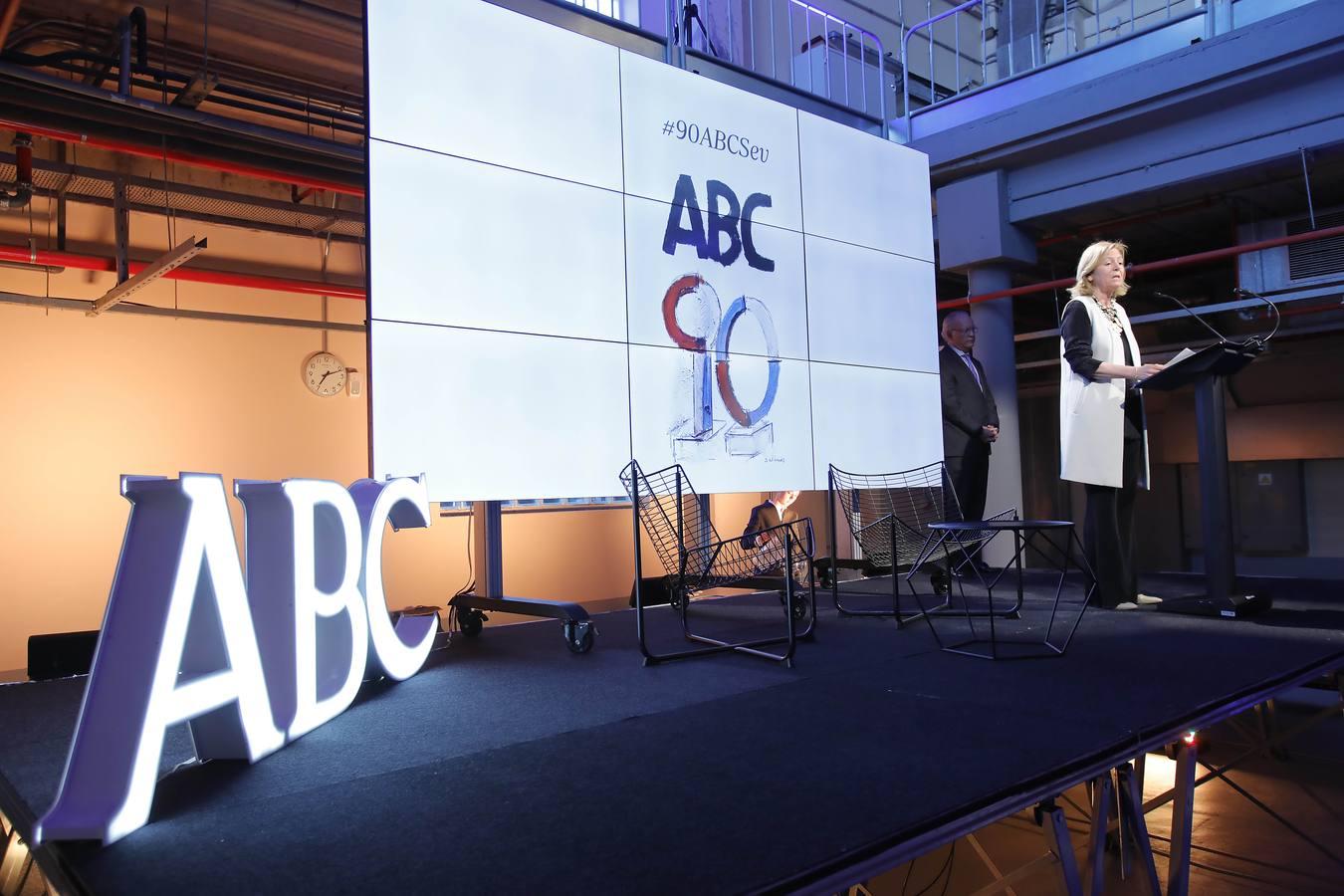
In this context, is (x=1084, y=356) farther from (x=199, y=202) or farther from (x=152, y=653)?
(x=199, y=202)

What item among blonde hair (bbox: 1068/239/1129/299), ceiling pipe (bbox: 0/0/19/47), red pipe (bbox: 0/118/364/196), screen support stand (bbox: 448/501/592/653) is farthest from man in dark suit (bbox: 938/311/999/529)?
ceiling pipe (bbox: 0/0/19/47)

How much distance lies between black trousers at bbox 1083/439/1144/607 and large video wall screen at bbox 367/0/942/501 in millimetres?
1369

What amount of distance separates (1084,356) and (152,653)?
3526 mm

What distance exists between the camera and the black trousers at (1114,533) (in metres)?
3.80

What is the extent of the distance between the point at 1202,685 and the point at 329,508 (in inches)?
93.3

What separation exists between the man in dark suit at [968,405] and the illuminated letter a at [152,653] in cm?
418

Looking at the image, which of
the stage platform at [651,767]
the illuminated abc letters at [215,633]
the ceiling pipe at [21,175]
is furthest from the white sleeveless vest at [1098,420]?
the ceiling pipe at [21,175]

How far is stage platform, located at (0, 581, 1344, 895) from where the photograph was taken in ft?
4.37

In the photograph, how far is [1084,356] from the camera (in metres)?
3.75

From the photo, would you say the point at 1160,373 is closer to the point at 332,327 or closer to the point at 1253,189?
the point at 1253,189

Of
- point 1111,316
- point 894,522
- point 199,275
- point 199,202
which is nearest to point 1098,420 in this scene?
point 1111,316

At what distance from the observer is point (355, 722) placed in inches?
90.1

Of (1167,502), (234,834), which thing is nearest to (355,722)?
(234,834)

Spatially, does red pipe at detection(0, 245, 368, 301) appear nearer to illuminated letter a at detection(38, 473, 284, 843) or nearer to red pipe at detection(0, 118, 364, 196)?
red pipe at detection(0, 118, 364, 196)
